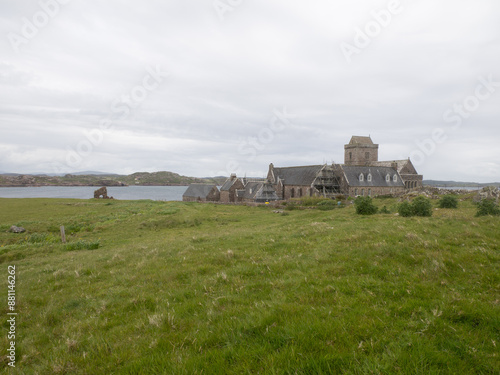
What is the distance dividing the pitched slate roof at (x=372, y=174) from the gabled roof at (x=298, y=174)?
7.22m

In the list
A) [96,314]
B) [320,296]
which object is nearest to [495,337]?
[320,296]

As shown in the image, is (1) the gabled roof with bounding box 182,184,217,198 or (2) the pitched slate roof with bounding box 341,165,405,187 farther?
(1) the gabled roof with bounding box 182,184,217,198

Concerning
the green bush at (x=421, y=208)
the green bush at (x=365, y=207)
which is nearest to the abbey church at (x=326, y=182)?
the green bush at (x=365, y=207)

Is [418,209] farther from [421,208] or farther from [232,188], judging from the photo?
[232,188]

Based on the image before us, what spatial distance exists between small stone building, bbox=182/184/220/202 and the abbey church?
34cm

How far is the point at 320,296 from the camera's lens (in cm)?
605

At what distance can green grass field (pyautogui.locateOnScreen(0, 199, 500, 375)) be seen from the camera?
3.89 metres

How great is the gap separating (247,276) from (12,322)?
6.53 m

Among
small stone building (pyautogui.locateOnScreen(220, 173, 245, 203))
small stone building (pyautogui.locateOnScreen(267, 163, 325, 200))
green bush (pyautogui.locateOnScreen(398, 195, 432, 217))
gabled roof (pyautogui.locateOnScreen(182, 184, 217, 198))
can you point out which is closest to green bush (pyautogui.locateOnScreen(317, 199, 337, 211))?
small stone building (pyautogui.locateOnScreen(267, 163, 325, 200))

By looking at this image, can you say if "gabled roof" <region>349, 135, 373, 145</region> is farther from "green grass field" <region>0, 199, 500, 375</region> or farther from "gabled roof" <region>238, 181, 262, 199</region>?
"green grass field" <region>0, 199, 500, 375</region>

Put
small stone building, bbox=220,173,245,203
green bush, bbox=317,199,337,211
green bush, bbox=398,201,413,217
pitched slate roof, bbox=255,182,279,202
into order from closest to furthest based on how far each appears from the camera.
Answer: green bush, bbox=398,201,413,217
green bush, bbox=317,199,337,211
pitched slate roof, bbox=255,182,279,202
small stone building, bbox=220,173,245,203

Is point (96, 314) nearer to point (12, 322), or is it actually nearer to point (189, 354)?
point (12, 322)

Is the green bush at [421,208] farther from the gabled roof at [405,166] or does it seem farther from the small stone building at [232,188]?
the gabled roof at [405,166]

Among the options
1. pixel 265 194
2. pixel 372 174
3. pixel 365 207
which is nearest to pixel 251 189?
pixel 265 194
